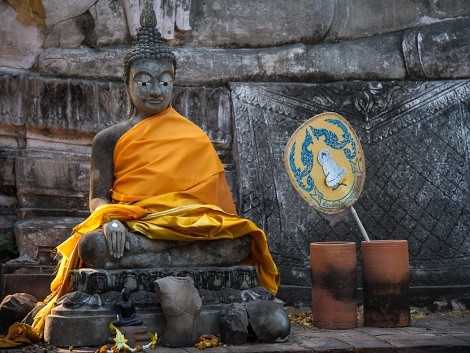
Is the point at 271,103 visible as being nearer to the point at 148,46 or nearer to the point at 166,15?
the point at 166,15

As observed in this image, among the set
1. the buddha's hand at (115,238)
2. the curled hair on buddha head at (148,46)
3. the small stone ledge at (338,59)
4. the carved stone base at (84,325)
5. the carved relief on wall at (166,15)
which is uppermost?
the carved relief on wall at (166,15)

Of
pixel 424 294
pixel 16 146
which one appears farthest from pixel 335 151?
pixel 16 146

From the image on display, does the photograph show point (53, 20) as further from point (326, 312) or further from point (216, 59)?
point (326, 312)

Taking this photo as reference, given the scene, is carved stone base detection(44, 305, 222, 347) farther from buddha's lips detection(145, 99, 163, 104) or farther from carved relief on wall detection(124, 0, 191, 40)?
carved relief on wall detection(124, 0, 191, 40)

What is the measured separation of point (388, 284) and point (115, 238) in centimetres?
173

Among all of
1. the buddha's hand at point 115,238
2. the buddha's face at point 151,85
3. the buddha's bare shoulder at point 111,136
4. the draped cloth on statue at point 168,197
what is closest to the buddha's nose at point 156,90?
the buddha's face at point 151,85

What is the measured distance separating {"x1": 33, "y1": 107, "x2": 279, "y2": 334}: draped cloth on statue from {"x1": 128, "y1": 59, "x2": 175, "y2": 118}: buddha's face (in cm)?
7

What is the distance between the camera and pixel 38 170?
23.9ft

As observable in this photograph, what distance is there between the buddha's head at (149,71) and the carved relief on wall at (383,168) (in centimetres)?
177

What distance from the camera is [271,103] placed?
775cm

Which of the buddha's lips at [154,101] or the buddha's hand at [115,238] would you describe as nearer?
the buddha's hand at [115,238]

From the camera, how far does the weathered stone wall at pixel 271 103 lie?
7344 millimetres

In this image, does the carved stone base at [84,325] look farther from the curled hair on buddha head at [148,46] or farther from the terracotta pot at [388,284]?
the curled hair on buddha head at [148,46]

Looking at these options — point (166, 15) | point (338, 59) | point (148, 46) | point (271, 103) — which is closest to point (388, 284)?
point (148, 46)
